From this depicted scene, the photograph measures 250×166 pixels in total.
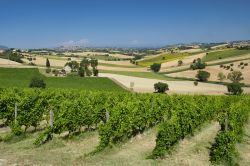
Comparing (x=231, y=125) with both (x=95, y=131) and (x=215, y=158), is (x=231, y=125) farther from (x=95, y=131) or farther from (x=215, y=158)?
(x=95, y=131)

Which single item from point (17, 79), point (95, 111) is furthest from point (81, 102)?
point (17, 79)

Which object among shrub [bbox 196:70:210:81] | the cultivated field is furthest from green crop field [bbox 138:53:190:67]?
shrub [bbox 196:70:210:81]

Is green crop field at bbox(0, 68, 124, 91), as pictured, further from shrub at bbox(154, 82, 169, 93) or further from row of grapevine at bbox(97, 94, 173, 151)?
row of grapevine at bbox(97, 94, 173, 151)

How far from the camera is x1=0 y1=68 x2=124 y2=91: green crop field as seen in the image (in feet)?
245

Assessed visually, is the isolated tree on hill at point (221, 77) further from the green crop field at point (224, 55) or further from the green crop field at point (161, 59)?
the green crop field at point (161, 59)

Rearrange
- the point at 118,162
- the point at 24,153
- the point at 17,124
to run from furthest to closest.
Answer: the point at 17,124
the point at 24,153
the point at 118,162

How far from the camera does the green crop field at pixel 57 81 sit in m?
74.7

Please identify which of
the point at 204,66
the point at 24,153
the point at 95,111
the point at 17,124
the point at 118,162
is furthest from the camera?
the point at 204,66

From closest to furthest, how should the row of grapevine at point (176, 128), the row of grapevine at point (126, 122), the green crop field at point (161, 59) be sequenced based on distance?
1. the row of grapevine at point (176, 128)
2. the row of grapevine at point (126, 122)
3. the green crop field at point (161, 59)

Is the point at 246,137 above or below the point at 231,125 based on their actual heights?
below

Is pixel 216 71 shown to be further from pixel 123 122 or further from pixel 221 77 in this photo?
pixel 123 122

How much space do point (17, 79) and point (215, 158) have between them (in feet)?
225

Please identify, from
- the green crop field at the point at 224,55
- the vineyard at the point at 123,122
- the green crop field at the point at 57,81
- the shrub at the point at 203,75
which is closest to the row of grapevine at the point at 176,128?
the vineyard at the point at 123,122

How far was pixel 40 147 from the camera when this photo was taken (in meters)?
20.8
